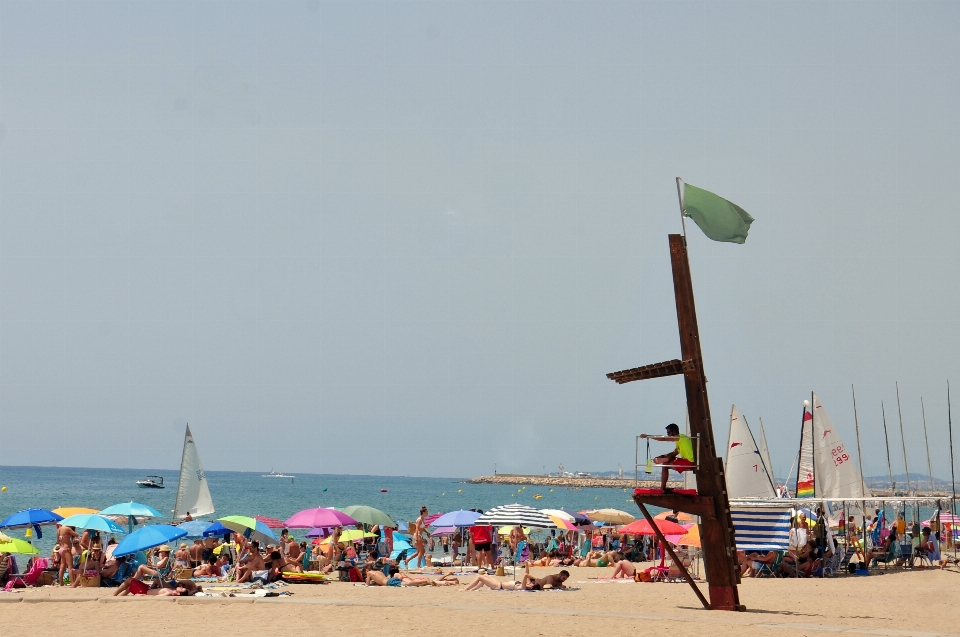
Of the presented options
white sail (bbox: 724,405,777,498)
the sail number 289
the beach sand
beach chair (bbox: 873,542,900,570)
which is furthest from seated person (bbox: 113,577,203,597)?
the sail number 289

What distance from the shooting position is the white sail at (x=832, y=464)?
3119 cm

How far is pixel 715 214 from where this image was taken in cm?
1585

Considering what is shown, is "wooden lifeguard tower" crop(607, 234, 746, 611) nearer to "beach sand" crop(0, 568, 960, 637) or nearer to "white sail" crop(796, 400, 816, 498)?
"beach sand" crop(0, 568, 960, 637)

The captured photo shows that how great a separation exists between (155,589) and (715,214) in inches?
418

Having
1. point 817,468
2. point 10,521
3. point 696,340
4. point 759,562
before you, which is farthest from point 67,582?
point 817,468

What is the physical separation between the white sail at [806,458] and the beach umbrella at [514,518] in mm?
13419

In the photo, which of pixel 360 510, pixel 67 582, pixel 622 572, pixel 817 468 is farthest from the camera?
pixel 817 468

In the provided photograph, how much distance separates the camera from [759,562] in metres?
23.0

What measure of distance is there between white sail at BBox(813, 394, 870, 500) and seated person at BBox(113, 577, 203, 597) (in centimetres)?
1964

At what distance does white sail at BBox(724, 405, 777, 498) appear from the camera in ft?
106

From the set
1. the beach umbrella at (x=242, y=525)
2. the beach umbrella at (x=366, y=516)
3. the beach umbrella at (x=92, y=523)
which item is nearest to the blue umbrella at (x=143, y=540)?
the beach umbrella at (x=92, y=523)

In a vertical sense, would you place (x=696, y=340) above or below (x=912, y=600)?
above

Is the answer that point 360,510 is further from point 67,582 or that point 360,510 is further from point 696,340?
point 696,340

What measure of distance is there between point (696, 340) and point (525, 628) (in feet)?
14.9
